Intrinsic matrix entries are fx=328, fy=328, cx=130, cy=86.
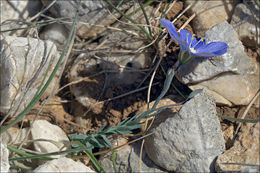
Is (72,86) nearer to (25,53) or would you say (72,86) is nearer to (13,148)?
(25,53)

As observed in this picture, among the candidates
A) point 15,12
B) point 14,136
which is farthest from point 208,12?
point 14,136

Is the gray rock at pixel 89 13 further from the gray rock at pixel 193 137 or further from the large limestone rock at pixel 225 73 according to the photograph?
the gray rock at pixel 193 137

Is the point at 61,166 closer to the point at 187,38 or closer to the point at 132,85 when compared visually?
the point at 132,85

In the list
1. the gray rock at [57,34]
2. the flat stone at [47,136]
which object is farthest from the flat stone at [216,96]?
the gray rock at [57,34]

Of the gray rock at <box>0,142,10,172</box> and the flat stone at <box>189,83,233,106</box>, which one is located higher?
the flat stone at <box>189,83,233,106</box>

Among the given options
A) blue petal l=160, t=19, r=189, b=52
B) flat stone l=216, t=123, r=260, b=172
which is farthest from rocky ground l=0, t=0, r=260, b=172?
blue petal l=160, t=19, r=189, b=52

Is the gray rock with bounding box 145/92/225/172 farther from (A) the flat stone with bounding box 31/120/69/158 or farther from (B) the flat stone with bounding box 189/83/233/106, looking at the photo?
(A) the flat stone with bounding box 31/120/69/158

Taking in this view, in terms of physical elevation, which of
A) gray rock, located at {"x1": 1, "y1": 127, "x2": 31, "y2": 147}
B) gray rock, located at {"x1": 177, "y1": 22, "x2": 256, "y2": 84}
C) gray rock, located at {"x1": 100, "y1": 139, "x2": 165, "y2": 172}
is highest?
gray rock, located at {"x1": 177, "y1": 22, "x2": 256, "y2": 84}

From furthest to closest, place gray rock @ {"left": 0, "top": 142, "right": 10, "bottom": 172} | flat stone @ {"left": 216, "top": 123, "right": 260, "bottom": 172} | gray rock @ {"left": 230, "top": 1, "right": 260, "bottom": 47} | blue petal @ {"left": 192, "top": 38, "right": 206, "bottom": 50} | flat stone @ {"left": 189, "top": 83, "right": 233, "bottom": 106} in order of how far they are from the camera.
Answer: gray rock @ {"left": 230, "top": 1, "right": 260, "bottom": 47}, flat stone @ {"left": 189, "top": 83, "right": 233, "bottom": 106}, blue petal @ {"left": 192, "top": 38, "right": 206, "bottom": 50}, flat stone @ {"left": 216, "top": 123, "right": 260, "bottom": 172}, gray rock @ {"left": 0, "top": 142, "right": 10, "bottom": 172}

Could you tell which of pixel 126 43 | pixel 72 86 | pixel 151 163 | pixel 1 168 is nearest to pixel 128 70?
pixel 126 43
